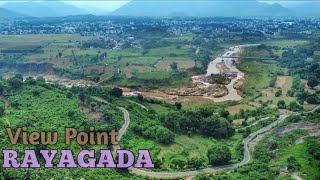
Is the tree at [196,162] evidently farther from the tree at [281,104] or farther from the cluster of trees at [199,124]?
the tree at [281,104]

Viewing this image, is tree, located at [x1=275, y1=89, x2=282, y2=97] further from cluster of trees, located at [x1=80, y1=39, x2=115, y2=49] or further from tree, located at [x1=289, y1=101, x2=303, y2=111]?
cluster of trees, located at [x1=80, y1=39, x2=115, y2=49]

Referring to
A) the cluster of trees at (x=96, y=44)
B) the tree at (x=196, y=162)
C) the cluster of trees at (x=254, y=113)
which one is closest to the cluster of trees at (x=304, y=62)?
the cluster of trees at (x=254, y=113)

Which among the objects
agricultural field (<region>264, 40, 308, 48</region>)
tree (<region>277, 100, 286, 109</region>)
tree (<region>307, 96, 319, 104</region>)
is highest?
agricultural field (<region>264, 40, 308, 48</region>)

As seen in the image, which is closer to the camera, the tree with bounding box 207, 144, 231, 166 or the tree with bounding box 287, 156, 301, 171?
the tree with bounding box 287, 156, 301, 171

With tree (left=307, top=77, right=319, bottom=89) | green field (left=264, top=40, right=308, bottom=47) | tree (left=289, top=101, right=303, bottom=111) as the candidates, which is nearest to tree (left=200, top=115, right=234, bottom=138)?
tree (left=289, top=101, right=303, bottom=111)

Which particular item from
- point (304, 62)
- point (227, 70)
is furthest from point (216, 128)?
point (304, 62)

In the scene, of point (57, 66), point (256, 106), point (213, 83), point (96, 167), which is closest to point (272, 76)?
point (213, 83)

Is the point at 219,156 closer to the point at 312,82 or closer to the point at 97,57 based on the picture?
the point at 312,82

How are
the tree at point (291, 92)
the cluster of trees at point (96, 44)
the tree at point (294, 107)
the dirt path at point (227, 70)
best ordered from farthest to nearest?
the cluster of trees at point (96, 44)
the dirt path at point (227, 70)
the tree at point (291, 92)
the tree at point (294, 107)

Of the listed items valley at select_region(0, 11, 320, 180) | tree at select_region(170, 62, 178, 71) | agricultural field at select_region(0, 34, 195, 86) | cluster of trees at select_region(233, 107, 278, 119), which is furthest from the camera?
tree at select_region(170, 62, 178, 71)
